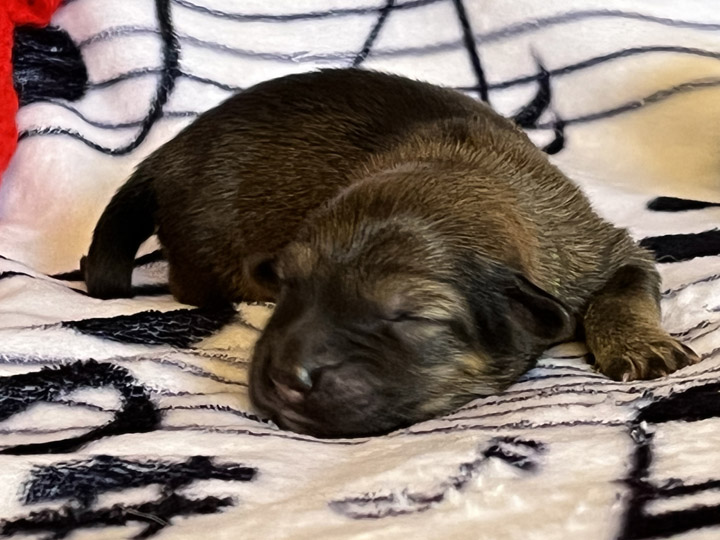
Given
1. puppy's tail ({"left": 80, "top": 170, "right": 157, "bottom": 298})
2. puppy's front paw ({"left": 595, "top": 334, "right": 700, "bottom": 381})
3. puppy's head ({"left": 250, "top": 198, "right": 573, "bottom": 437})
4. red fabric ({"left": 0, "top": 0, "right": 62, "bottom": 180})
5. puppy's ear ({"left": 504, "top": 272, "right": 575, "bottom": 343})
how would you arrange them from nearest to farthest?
puppy's head ({"left": 250, "top": 198, "right": 573, "bottom": 437})
puppy's ear ({"left": 504, "top": 272, "right": 575, "bottom": 343})
puppy's front paw ({"left": 595, "top": 334, "right": 700, "bottom": 381})
puppy's tail ({"left": 80, "top": 170, "right": 157, "bottom": 298})
red fabric ({"left": 0, "top": 0, "right": 62, "bottom": 180})

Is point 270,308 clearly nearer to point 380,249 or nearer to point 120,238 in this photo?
point 120,238

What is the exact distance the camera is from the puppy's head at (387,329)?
183cm

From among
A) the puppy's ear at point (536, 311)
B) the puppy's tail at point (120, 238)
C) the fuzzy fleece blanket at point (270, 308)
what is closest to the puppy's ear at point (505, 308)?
the puppy's ear at point (536, 311)

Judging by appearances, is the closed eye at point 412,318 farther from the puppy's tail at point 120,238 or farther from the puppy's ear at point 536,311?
A: the puppy's tail at point 120,238

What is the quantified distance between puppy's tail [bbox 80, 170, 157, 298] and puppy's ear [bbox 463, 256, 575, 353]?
1150mm

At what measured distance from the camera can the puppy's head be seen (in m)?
1.83

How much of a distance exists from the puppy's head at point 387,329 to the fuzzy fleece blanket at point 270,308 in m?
0.07

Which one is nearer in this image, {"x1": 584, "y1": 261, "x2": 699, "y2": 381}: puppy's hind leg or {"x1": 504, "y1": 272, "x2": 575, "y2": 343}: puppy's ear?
{"x1": 504, "y1": 272, "x2": 575, "y2": 343}: puppy's ear

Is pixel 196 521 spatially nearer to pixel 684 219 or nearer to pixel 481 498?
pixel 481 498

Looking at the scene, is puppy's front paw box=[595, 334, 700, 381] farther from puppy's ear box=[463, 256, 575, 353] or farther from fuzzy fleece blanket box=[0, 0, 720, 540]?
puppy's ear box=[463, 256, 575, 353]

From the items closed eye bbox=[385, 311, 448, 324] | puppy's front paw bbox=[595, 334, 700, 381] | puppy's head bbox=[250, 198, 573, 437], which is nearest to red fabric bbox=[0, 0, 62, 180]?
→ puppy's head bbox=[250, 198, 573, 437]

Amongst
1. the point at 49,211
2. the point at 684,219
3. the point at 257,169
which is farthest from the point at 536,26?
the point at 49,211

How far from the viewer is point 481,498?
1.51 metres

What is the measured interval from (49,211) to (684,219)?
6.71 ft
